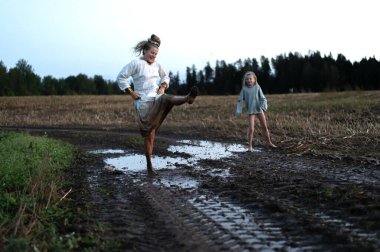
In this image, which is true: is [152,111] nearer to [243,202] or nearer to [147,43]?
[147,43]

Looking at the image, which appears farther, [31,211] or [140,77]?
[140,77]

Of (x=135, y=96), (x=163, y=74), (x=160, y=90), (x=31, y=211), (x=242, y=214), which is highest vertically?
(x=163, y=74)

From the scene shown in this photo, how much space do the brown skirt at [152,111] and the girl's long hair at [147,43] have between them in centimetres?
99

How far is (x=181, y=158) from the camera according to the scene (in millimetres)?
9648

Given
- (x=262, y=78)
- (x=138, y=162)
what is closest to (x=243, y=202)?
(x=138, y=162)

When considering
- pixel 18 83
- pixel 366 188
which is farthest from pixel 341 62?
pixel 366 188

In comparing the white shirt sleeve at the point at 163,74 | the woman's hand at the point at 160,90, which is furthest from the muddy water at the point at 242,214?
the white shirt sleeve at the point at 163,74

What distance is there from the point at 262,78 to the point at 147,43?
9280 cm

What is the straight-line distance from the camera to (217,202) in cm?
507

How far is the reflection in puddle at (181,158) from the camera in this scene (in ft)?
28.3

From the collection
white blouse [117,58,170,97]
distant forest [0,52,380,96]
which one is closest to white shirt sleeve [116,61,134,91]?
white blouse [117,58,170,97]

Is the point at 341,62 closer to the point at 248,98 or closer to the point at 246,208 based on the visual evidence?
the point at 248,98

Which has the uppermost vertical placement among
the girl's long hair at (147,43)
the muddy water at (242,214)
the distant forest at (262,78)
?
the distant forest at (262,78)

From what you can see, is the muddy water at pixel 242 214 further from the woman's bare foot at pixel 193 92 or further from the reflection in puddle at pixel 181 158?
the woman's bare foot at pixel 193 92
